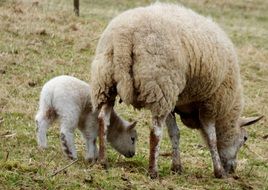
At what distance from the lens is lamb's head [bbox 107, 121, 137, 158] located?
9453 mm

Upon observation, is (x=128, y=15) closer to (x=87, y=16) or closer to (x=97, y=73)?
(x=97, y=73)

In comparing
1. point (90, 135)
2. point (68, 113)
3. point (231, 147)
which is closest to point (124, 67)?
point (68, 113)

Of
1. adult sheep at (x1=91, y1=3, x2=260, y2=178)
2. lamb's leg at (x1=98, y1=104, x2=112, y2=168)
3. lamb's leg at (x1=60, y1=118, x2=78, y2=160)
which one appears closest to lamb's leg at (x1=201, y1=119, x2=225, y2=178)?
adult sheep at (x1=91, y1=3, x2=260, y2=178)

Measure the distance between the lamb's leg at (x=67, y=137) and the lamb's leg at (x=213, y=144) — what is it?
6.02 ft

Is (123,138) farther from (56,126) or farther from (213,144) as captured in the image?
(56,126)

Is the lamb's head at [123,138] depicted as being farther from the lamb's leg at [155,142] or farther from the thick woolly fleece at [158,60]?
the lamb's leg at [155,142]

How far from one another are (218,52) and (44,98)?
8.03 feet

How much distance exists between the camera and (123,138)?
952 cm

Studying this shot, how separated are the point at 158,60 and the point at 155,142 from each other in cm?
98

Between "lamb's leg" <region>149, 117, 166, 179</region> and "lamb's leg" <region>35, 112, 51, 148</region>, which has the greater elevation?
"lamb's leg" <region>149, 117, 166, 179</region>

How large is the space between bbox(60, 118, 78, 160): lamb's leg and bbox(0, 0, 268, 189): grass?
0.13 meters

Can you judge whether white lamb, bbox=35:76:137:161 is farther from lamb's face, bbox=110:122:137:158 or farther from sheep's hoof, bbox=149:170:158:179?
sheep's hoof, bbox=149:170:158:179

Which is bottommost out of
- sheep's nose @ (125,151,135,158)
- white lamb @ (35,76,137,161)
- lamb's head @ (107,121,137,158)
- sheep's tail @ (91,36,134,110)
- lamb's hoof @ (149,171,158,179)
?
sheep's nose @ (125,151,135,158)

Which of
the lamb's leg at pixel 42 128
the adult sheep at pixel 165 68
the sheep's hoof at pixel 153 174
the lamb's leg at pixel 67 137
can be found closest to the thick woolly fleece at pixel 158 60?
the adult sheep at pixel 165 68
